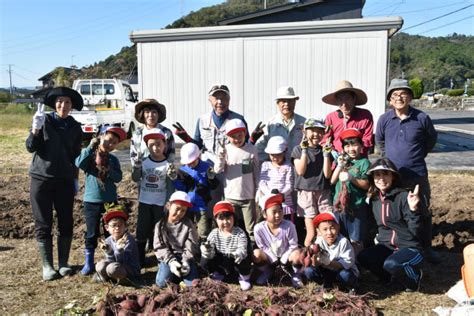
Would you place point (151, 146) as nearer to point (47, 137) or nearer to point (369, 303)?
point (47, 137)

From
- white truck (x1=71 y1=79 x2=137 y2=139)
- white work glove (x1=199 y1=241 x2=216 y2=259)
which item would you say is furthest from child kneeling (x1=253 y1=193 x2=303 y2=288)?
white truck (x1=71 y1=79 x2=137 y2=139)

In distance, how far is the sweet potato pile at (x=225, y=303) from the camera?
3391 mm

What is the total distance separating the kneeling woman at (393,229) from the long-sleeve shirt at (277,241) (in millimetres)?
711

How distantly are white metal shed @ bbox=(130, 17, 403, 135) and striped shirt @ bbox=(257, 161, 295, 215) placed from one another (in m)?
6.89

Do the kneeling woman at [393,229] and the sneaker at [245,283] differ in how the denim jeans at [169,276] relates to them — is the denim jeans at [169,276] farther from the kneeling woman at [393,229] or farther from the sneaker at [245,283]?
the kneeling woman at [393,229]

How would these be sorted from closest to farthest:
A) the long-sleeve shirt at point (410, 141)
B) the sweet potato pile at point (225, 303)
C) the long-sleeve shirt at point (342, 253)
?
1. the sweet potato pile at point (225, 303)
2. the long-sleeve shirt at point (342, 253)
3. the long-sleeve shirt at point (410, 141)

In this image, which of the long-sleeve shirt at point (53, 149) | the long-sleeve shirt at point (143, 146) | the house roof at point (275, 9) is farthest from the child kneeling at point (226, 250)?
the house roof at point (275, 9)

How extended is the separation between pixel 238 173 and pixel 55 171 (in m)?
1.80

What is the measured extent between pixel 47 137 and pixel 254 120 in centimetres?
805

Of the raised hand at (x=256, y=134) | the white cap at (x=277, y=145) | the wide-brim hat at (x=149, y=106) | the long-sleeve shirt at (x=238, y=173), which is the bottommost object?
the long-sleeve shirt at (x=238, y=173)

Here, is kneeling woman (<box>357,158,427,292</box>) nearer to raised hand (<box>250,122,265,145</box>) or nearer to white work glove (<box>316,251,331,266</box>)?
white work glove (<box>316,251,331,266</box>)

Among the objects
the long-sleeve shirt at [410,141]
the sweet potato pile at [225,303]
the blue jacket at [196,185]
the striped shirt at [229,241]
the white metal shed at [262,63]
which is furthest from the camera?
the white metal shed at [262,63]

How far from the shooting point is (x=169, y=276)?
4160 mm

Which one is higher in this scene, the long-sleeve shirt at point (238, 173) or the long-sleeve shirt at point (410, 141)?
the long-sleeve shirt at point (410, 141)
